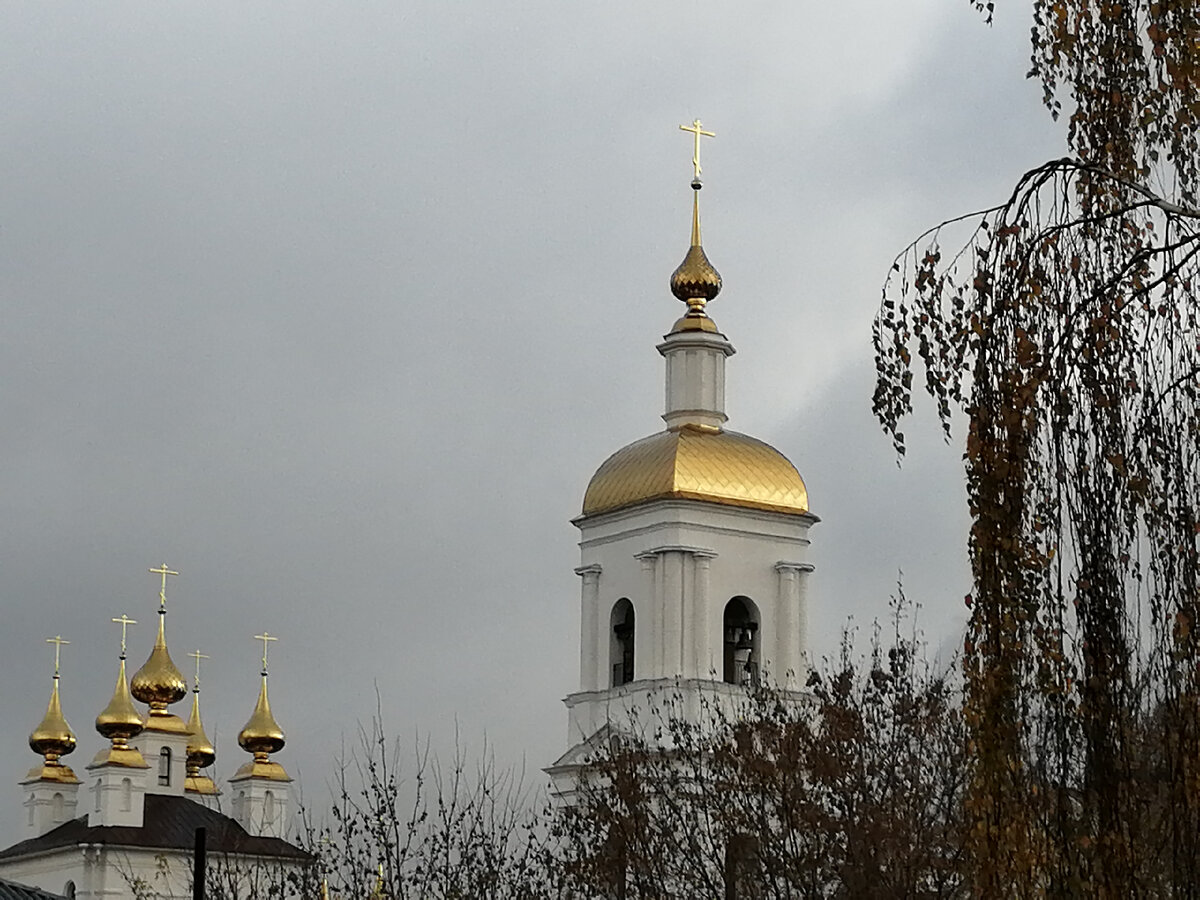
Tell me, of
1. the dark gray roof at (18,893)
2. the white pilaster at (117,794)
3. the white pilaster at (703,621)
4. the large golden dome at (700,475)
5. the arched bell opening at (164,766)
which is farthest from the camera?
the arched bell opening at (164,766)

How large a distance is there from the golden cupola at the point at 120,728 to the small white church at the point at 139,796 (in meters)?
0.02

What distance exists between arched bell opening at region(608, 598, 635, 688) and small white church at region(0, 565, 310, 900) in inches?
759

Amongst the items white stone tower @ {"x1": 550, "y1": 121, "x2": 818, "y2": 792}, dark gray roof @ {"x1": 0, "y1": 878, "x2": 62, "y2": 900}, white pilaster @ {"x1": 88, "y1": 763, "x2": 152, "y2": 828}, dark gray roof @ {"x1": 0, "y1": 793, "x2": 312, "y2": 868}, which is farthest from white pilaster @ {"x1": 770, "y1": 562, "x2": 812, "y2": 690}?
white pilaster @ {"x1": 88, "y1": 763, "x2": 152, "y2": 828}

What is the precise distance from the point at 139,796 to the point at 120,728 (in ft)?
→ 5.64

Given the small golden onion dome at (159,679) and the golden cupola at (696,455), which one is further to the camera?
the small golden onion dome at (159,679)

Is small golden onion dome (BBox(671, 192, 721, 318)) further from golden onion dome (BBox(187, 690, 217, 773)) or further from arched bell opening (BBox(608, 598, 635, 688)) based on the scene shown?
golden onion dome (BBox(187, 690, 217, 773))

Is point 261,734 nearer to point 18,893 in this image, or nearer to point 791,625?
point 791,625

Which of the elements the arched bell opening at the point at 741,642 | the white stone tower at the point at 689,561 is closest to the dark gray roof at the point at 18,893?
the white stone tower at the point at 689,561

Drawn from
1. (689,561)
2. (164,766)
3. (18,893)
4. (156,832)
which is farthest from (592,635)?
(164,766)

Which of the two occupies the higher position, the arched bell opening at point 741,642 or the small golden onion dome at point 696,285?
the small golden onion dome at point 696,285

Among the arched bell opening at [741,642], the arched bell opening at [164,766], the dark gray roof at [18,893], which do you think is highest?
the arched bell opening at [164,766]

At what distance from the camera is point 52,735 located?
6781 cm

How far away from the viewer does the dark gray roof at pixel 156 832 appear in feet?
202

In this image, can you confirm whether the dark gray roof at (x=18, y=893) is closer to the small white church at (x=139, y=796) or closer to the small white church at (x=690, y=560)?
the small white church at (x=690, y=560)
